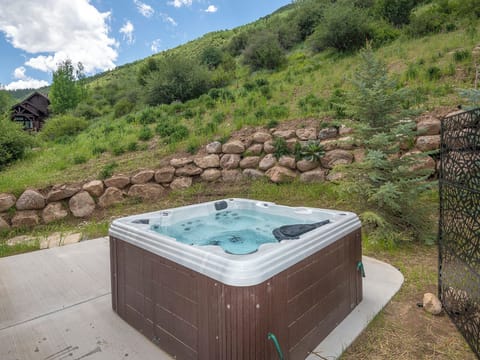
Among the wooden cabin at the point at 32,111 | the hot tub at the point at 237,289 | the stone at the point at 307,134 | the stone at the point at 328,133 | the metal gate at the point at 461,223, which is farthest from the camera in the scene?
the wooden cabin at the point at 32,111

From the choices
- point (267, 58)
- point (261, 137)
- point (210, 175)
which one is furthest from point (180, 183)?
point (267, 58)

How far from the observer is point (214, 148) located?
212 inches

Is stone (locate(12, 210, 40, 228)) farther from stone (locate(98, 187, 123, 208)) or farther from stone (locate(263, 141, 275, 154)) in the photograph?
stone (locate(263, 141, 275, 154))

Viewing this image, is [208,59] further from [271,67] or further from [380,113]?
[380,113]

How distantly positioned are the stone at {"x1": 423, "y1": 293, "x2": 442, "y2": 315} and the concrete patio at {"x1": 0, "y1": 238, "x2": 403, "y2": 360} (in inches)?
9.0

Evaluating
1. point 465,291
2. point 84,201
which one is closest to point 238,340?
point 465,291

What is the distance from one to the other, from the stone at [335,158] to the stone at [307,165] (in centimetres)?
12

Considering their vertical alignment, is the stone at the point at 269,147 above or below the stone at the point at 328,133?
below

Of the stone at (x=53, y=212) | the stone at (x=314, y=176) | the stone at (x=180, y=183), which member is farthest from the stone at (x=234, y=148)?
the stone at (x=53, y=212)

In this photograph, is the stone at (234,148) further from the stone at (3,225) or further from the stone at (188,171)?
the stone at (3,225)

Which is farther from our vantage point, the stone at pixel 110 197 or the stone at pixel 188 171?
the stone at pixel 188 171

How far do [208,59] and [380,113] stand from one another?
Result: 40.8ft

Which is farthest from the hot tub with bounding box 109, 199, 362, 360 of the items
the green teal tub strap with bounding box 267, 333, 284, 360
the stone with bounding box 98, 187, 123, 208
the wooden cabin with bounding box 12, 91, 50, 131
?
the wooden cabin with bounding box 12, 91, 50, 131

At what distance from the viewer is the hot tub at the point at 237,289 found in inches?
45.3
